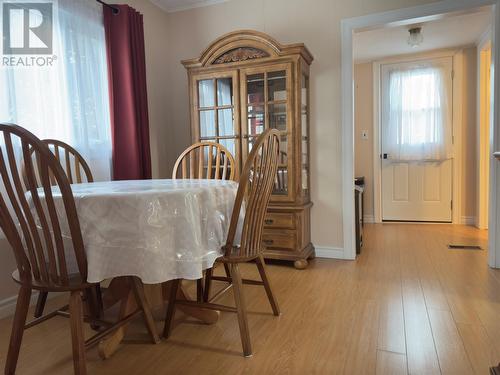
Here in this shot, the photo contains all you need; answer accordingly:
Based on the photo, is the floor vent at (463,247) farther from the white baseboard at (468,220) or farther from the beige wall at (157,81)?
the beige wall at (157,81)

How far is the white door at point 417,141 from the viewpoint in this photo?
4445 mm

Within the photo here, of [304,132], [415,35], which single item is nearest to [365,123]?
[415,35]

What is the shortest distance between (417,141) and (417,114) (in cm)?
34

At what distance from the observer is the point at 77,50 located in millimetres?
2449

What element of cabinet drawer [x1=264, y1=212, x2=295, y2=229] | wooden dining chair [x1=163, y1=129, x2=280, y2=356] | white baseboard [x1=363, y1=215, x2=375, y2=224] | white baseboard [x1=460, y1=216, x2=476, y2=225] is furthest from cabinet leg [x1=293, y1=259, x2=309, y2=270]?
white baseboard [x1=460, y1=216, x2=476, y2=225]

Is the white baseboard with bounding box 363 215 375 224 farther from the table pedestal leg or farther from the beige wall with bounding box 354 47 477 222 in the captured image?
the table pedestal leg

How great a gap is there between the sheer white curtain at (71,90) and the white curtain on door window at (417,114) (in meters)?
3.55

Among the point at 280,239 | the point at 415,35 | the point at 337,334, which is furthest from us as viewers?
the point at 415,35

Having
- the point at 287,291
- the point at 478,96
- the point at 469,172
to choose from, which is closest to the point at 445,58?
the point at 478,96

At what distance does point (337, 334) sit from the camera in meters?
1.71

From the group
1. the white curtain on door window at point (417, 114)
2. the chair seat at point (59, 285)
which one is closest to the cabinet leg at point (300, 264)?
the chair seat at point (59, 285)

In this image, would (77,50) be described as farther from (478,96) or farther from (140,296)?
(478,96)

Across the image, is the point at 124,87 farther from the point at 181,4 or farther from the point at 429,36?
the point at 429,36

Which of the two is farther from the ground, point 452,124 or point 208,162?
point 452,124
